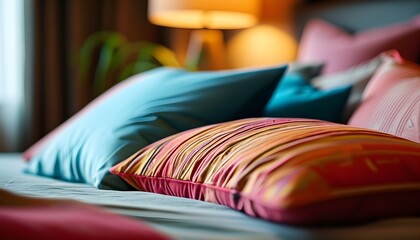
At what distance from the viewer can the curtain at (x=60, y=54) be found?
114 inches

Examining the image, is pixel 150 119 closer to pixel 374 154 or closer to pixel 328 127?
pixel 328 127

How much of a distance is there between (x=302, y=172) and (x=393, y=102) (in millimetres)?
493

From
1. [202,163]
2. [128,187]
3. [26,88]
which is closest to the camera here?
[202,163]

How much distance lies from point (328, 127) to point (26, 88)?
2184 millimetres

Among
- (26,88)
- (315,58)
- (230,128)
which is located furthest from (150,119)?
(26,88)

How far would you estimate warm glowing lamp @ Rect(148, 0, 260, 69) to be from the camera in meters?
2.35

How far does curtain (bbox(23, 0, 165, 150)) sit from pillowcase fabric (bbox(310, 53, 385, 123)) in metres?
1.59

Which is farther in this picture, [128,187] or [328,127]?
[128,187]

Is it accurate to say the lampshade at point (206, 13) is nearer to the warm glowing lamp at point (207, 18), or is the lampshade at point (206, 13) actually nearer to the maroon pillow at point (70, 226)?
the warm glowing lamp at point (207, 18)

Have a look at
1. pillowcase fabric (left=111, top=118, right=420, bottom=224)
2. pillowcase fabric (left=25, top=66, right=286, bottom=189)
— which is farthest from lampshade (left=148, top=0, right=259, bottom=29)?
pillowcase fabric (left=111, top=118, right=420, bottom=224)

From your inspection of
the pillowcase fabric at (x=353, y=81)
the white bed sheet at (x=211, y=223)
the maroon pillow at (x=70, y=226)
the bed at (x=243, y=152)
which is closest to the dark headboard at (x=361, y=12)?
the bed at (x=243, y=152)

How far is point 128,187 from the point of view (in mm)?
1225

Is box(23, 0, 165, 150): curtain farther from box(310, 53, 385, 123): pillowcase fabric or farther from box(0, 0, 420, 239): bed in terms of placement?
box(310, 53, 385, 123): pillowcase fabric

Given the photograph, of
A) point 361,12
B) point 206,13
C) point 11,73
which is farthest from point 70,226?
point 11,73
